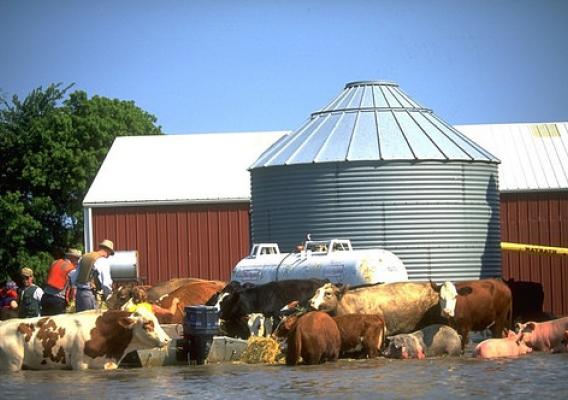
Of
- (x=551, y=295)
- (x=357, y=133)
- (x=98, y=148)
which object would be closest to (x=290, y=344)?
(x=357, y=133)

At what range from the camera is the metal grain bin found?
114ft

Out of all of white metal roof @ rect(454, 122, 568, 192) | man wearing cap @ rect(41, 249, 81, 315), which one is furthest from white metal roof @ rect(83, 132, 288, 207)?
man wearing cap @ rect(41, 249, 81, 315)

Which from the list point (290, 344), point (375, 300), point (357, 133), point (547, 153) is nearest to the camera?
point (290, 344)

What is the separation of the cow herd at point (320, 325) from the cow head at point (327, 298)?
0.02 metres

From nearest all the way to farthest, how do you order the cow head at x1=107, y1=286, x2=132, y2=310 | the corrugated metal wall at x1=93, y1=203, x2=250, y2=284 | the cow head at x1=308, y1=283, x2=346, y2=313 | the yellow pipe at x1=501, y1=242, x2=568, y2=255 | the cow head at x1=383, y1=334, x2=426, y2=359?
the cow head at x1=383, y1=334, x2=426, y2=359 → the cow head at x1=308, y1=283, x2=346, y2=313 → the cow head at x1=107, y1=286, x2=132, y2=310 → the yellow pipe at x1=501, y1=242, x2=568, y2=255 → the corrugated metal wall at x1=93, y1=203, x2=250, y2=284

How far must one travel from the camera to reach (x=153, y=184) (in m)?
50.1

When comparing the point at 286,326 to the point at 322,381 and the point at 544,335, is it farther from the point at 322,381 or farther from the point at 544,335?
the point at 544,335

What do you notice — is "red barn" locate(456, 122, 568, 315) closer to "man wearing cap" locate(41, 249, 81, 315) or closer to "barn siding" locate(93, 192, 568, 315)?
"barn siding" locate(93, 192, 568, 315)

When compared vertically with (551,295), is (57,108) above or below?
above

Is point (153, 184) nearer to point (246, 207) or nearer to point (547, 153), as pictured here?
point (246, 207)

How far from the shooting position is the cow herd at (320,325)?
22953mm

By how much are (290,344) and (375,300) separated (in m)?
4.05

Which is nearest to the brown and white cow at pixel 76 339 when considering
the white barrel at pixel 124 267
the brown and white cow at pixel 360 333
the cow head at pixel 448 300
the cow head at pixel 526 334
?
the brown and white cow at pixel 360 333

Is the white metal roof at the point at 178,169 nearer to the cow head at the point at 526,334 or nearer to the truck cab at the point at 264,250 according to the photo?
the truck cab at the point at 264,250
